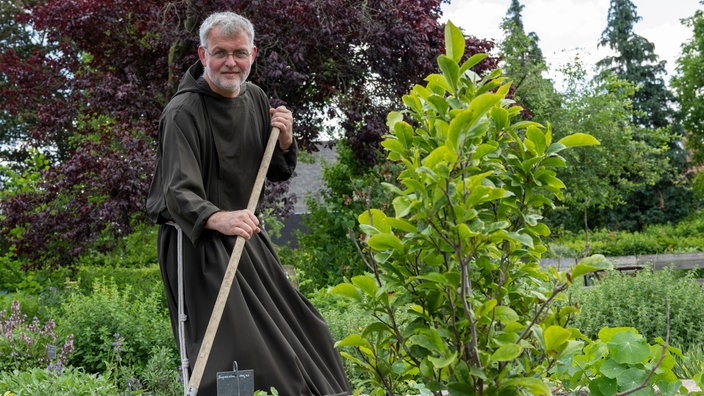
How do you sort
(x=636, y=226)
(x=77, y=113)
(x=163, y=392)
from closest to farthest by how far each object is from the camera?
(x=163, y=392) < (x=77, y=113) < (x=636, y=226)

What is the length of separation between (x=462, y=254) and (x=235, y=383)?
0.95 meters

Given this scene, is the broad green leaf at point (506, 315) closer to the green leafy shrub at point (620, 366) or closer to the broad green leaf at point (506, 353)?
the broad green leaf at point (506, 353)

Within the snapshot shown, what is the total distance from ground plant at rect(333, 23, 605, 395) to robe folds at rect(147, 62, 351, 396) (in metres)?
1.19

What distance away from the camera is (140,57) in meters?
8.39

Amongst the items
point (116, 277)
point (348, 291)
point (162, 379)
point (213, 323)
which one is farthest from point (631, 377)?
point (116, 277)

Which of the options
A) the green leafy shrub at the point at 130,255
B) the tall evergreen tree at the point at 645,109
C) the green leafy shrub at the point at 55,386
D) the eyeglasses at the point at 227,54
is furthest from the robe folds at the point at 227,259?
the tall evergreen tree at the point at 645,109

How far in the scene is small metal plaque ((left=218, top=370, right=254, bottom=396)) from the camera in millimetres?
2256

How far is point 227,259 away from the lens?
3166 millimetres

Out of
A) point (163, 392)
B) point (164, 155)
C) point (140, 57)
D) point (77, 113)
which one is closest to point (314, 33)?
point (140, 57)

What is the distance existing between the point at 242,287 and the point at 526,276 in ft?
5.13

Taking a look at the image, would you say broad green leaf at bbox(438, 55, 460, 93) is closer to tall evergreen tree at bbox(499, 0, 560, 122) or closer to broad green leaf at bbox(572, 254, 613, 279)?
broad green leaf at bbox(572, 254, 613, 279)

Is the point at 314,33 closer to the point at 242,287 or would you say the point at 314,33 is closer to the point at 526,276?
the point at 242,287

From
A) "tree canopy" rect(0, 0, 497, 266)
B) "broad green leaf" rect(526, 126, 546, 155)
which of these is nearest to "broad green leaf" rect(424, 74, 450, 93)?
"broad green leaf" rect(526, 126, 546, 155)

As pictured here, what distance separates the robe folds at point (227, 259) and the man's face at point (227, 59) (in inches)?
3.9
